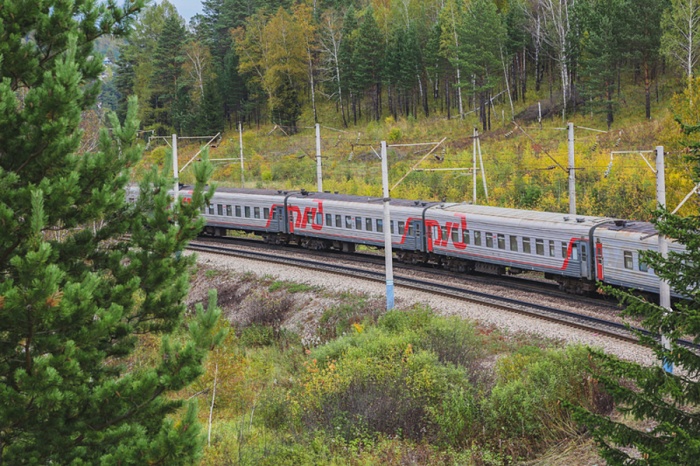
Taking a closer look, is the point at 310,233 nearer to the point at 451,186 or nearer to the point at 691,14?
the point at 451,186

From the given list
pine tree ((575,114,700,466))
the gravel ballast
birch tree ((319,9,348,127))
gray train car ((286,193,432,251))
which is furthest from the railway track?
birch tree ((319,9,348,127))

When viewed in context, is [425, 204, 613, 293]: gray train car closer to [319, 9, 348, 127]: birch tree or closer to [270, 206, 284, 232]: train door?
[270, 206, 284, 232]: train door

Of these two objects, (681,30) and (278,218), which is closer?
(278,218)

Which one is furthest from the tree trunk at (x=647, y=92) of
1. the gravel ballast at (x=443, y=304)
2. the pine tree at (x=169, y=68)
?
the pine tree at (x=169, y=68)

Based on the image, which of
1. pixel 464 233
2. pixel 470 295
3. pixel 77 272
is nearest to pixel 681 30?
pixel 464 233

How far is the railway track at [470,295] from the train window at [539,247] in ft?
7.56

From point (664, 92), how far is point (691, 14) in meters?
9.05

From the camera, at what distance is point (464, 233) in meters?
28.9

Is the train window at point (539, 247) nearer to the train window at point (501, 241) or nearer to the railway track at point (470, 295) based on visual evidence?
the train window at point (501, 241)

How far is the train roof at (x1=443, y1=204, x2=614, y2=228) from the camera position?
25117 mm

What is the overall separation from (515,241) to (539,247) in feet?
3.65

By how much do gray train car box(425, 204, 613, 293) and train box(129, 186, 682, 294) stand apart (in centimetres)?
3

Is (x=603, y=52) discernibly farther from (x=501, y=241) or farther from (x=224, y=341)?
(x=224, y=341)

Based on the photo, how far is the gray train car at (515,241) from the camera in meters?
24.7
